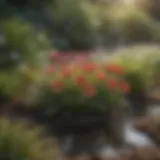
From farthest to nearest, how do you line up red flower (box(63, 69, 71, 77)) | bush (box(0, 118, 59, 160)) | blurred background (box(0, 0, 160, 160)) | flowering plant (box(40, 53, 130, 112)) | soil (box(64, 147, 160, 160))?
blurred background (box(0, 0, 160, 160)), red flower (box(63, 69, 71, 77)), flowering plant (box(40, 53, 130, 112)), soil (box(64, 147, 160, 160)), bush (box(0, 118, 59, 160))

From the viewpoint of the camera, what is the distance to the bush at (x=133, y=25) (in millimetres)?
5070

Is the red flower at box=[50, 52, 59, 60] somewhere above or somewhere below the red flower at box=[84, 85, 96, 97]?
above

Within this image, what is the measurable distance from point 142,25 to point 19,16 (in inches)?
51.7

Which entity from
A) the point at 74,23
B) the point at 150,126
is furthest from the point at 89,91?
the point at 74,23

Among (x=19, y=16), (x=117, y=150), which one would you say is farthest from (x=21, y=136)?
(x=19, y=16)

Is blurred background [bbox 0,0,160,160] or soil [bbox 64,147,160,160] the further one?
blurred background [bbox 0,0,160,160]

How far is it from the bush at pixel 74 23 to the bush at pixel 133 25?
0.31 meters

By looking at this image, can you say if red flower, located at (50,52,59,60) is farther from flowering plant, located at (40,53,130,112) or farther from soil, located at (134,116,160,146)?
soil, located at (134,116,160,146)

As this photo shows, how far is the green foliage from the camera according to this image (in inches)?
152

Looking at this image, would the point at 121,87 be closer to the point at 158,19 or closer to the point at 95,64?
the point at 95,64

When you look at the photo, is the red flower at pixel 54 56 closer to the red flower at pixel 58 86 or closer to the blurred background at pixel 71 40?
the blurred background at pixel 71 40

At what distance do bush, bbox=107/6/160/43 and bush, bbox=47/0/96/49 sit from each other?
31cm

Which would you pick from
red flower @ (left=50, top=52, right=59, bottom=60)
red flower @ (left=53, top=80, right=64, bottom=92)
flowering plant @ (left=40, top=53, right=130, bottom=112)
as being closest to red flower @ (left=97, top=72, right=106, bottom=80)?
flowering plant @ (left=40, top=53, right=130, bottom=112)

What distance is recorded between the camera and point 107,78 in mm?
3613
